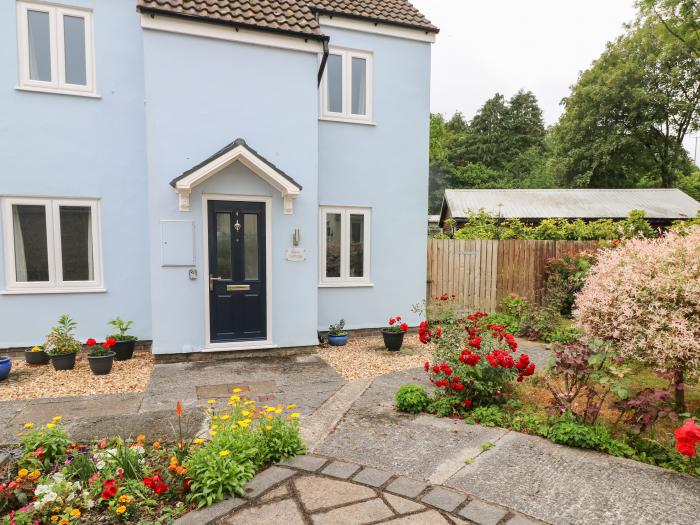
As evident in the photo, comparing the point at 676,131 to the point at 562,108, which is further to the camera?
the point at 562,108

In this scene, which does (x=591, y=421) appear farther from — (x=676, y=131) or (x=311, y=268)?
(x=676, y=131)

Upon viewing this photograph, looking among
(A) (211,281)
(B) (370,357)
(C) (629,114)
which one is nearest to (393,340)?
(B) (370,357)

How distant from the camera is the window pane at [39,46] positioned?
6875mm

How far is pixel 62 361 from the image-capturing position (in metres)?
6.39

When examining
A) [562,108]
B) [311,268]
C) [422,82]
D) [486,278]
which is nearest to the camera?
[311,268]

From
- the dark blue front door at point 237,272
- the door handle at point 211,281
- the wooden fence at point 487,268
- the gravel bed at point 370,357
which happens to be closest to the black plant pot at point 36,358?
the dark blue front door at point 237,272

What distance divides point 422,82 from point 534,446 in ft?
24.9

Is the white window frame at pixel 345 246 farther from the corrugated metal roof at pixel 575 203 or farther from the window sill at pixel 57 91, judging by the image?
the corrugated metal roof at pixel 575 203

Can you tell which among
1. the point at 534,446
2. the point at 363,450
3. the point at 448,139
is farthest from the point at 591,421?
the point at 448,139

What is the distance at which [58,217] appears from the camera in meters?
7.10

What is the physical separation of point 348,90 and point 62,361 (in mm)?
6933

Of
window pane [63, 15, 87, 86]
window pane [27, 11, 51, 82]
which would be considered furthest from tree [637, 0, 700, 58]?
window pane [27, 11, 51, 82]

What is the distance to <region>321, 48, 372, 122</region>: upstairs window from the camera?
8.53 meters

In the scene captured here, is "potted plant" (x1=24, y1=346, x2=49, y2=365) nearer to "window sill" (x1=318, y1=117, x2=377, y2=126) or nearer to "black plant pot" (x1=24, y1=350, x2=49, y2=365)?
"black plant pot" (x1=24, y1=350, x2=49, y2=365)
